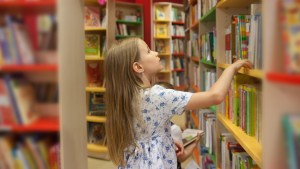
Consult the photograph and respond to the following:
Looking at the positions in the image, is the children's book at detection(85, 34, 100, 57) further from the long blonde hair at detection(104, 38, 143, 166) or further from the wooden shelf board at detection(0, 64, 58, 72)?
the wooden shelf board at detection(0, 64, 58, 72)

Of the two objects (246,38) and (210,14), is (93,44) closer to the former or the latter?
(210,14)

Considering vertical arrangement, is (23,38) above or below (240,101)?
above

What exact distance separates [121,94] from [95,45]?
2.52 meters

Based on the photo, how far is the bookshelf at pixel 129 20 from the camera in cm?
480

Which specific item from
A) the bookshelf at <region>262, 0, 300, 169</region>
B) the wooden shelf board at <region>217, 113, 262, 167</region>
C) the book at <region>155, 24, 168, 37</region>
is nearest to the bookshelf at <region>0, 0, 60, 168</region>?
the bookshelf at <region>262, 0, 300, 169</region>

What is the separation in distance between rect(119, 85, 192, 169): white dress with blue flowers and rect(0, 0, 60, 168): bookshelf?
2.01 ft

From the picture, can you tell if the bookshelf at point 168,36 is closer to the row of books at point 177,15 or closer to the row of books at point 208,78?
the row of books at point 177,15

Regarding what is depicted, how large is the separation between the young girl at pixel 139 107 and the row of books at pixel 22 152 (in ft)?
2.06

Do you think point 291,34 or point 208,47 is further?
point 208,47

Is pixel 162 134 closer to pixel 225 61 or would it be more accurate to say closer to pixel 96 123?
pixel 225 61

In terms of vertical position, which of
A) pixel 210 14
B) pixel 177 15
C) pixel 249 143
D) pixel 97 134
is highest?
pixel 177 15

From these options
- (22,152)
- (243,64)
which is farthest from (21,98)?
(243,64)

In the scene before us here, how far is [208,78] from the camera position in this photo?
2781mm

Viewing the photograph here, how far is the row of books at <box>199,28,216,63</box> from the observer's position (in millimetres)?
2535
